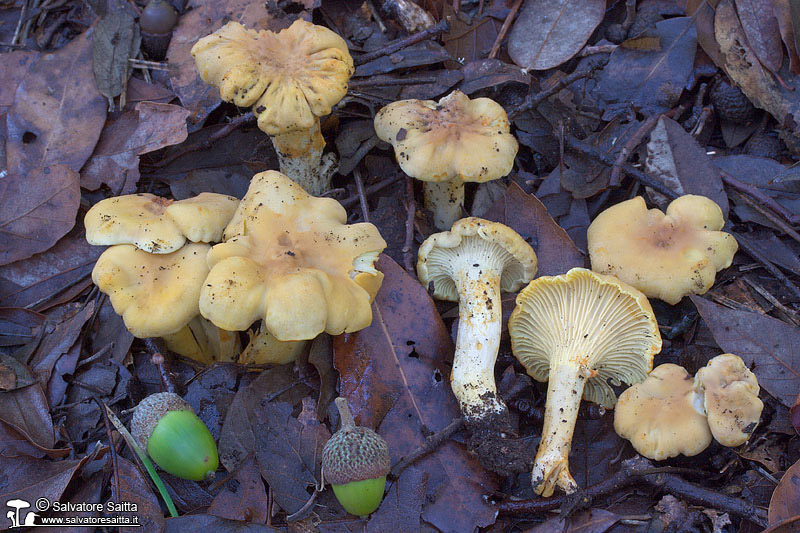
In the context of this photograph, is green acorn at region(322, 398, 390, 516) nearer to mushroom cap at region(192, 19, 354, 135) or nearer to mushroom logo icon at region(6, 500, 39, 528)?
mushroom logo icon at region(6, 500, 39, 528)

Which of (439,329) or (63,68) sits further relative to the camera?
(63,68)

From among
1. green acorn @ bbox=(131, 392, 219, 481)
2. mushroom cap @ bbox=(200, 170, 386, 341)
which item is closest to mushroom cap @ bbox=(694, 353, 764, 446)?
mushroom cap @ bbox=(200, 170, 386, 341)

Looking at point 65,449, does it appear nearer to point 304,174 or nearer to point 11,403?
point 11,403

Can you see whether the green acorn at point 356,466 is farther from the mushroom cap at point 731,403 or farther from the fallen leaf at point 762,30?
the fallen leaf at point 762,30

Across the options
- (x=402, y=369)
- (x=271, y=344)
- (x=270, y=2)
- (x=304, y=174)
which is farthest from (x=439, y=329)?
(x=270, y=2)

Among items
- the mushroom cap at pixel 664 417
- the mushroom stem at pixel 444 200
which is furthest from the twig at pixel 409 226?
the mushroom cap at pixel 664 417
